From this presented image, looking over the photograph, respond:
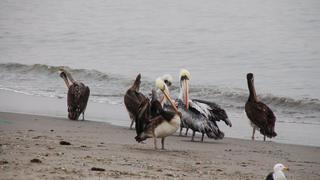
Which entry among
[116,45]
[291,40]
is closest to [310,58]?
[291,40]

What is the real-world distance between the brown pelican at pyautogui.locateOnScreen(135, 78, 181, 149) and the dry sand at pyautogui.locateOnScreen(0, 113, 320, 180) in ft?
0.68

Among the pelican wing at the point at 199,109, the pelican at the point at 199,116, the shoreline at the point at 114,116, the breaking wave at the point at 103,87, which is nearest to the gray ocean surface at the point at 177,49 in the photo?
the breaking wave at the point at 103,87

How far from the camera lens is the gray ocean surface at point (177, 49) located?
682 inches

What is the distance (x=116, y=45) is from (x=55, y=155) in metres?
20.3

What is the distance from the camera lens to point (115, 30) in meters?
32.4

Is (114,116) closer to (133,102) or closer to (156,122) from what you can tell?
(133,102)

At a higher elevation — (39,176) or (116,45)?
(116,45)

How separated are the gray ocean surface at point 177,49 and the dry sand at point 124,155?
346 cm

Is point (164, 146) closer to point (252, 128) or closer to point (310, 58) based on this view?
point (252, 128)

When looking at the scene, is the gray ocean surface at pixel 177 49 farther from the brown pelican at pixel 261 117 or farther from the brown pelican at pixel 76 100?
the brown pelican at pixel 76 100

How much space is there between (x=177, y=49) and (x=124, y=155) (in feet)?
59.0

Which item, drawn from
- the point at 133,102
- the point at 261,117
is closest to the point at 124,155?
the point at 133,102

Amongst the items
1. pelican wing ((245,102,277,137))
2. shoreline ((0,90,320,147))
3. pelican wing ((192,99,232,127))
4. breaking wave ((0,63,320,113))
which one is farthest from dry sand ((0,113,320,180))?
breaking wave ((0,63,320,113))

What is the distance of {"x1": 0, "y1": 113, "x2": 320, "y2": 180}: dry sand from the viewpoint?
6.95 meters
